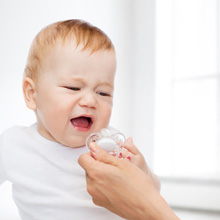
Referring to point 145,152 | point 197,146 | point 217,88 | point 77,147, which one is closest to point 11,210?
point 77,147

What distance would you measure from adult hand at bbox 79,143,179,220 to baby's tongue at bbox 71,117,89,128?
0.16 m

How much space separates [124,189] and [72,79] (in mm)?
322

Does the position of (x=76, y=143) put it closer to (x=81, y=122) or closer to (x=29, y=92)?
(x=81, y=122)

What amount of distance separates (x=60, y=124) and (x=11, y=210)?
0.58m

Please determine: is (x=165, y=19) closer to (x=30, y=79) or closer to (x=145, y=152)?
(x=145, y=152)

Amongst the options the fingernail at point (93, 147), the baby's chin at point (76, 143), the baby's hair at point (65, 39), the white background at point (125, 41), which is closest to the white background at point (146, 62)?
the white background at point (125, 41)

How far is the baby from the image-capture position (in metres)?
0.85

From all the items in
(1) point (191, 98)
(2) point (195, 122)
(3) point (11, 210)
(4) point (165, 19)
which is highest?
(4) point (165, 19)

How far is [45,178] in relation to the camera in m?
0.89

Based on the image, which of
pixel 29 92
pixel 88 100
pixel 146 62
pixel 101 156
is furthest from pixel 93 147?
pixel 146 62

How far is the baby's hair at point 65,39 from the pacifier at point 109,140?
227 mm

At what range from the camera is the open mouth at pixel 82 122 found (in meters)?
0.87

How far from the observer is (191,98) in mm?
1930

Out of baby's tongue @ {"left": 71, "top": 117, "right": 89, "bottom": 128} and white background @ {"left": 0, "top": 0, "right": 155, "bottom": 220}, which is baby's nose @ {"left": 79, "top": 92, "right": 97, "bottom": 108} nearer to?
baby's tongue @ {"left": 71, "top": 117, "right": 89, "bottom": 128}
